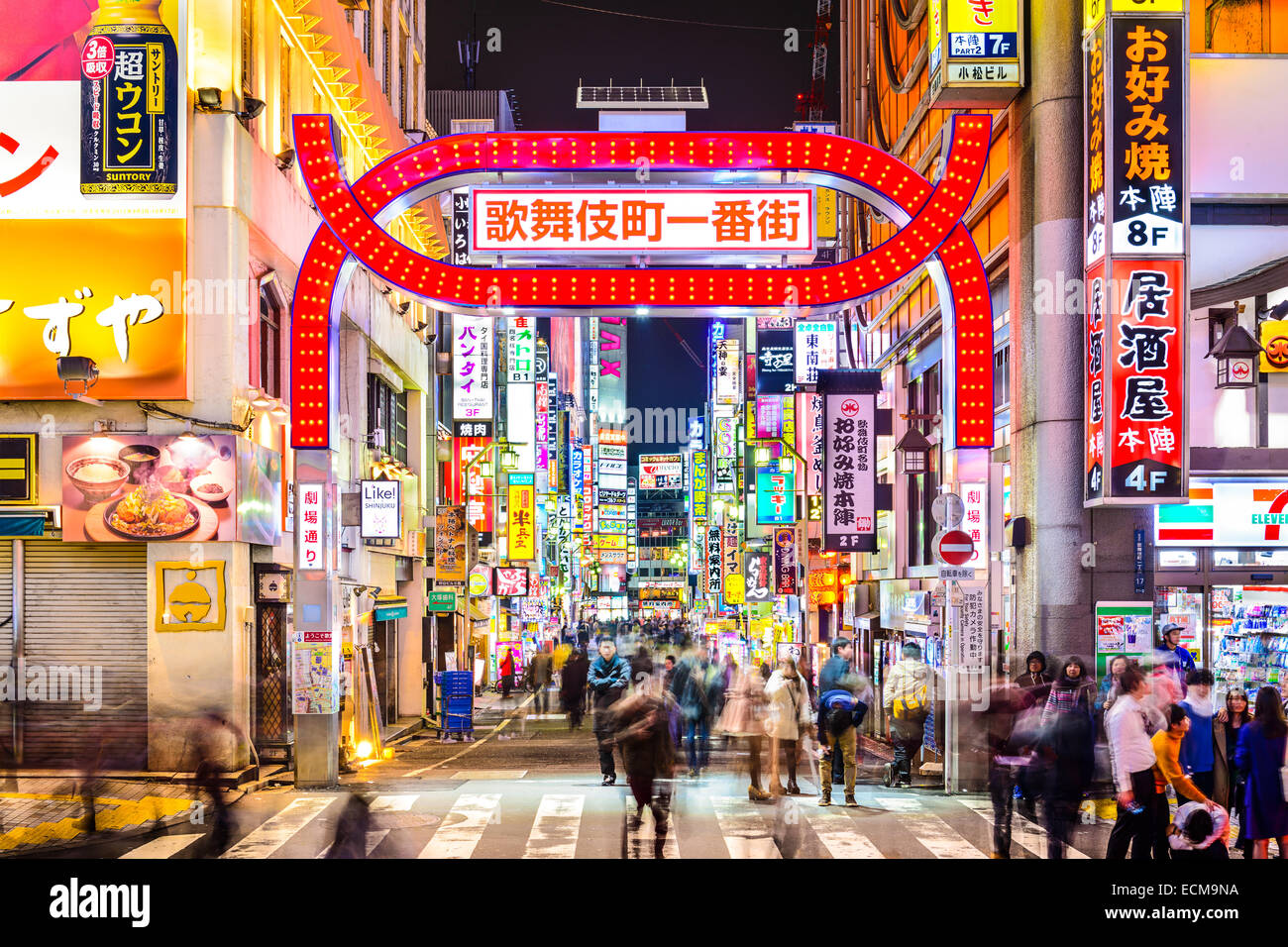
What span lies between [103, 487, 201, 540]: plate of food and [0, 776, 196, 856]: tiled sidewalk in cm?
356

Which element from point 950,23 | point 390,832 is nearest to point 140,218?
point 390,832

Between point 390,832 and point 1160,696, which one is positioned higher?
point 1160,696

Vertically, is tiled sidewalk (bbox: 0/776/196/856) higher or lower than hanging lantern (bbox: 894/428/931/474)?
lower

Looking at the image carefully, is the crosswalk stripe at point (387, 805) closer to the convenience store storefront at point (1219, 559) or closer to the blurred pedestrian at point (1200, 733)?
the blurred pedestrian at point (1200, 733)

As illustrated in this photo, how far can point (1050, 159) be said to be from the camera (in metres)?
19.5

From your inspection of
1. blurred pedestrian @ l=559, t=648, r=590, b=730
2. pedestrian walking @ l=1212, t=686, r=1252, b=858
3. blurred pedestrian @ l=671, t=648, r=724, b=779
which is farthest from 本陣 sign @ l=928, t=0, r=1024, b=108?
blurred pedestrian @ l=559, t=648, r=590, b=730

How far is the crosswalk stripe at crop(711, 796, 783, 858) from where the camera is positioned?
13820 mm

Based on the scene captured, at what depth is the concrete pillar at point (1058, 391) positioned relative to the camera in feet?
62.6

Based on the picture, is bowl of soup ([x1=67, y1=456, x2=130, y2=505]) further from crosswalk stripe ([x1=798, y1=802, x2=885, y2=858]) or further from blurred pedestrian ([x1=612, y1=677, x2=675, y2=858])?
crosswalk stripe ([x1=798, y1=802, x2=885, y2=858])

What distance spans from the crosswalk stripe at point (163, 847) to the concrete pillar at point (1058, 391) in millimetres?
11724

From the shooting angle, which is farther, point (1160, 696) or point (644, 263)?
point (644, 263)

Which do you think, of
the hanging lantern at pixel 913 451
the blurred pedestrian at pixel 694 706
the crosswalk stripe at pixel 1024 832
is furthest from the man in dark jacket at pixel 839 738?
the hanging lantern at pixel 913 451
